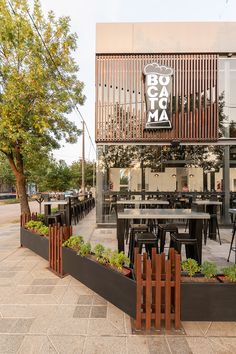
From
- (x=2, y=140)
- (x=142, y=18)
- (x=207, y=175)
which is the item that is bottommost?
(x=207, y=175)

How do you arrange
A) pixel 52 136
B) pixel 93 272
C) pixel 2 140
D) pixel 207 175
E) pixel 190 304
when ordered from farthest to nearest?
pixel 207 175 < pixel 52 136 < pixel 2 140 < pixel 93 272 < pixel 190 304

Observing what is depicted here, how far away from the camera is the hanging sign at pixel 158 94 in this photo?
347 inches

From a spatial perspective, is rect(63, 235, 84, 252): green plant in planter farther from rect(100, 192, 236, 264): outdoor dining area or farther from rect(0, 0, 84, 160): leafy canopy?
rect(0, 0, 84, 160): leafy canopy

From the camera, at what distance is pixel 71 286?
4016 mm

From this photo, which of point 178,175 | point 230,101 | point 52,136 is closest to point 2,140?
point 52,136

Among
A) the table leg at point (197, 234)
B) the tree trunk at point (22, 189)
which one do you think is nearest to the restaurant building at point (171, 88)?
the tree trunk at point (22, 189)

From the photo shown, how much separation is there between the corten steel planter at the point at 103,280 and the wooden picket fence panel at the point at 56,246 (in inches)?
6.1

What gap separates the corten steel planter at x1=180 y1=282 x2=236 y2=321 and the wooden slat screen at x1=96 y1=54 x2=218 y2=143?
268 inches

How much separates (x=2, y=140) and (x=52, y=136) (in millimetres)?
1901

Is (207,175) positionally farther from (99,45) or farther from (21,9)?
(21,9)

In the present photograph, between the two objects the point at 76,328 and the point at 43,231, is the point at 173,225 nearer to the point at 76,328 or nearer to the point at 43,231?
the point at 43,231

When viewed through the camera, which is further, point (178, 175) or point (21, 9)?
point (178, 175)

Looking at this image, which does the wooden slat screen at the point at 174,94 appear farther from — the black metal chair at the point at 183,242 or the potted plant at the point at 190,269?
the potted plant at the point at 190,269

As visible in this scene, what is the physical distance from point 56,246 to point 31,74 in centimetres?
497
